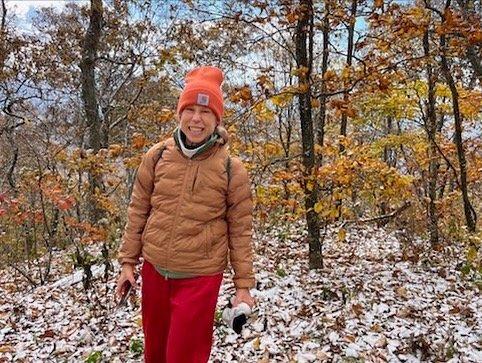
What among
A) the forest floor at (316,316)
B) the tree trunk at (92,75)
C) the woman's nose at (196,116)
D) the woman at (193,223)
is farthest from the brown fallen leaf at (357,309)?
the tree trunk at (92,75)

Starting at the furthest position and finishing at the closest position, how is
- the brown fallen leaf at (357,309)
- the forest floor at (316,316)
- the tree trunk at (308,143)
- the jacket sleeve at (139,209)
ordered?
1. the tree trunk at (308,143)
2. the brown fallen leaf at (357,309)
3. the forest floor at (316,316)
4. the jacket sleeve at (139,209)

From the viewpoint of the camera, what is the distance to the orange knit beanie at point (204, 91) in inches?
115

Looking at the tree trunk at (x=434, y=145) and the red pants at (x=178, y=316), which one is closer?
the red pants at (x=178, y=316)

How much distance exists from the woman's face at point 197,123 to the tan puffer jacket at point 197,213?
0.31 ft

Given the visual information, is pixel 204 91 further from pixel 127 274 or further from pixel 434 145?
pixel 434 145

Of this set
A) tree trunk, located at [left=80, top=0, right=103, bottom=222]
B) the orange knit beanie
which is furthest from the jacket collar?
tree trunk, located at [left=80, top=0, right=103, bottom=222]

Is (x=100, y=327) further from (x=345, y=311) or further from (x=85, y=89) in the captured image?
(x=85, y=89)

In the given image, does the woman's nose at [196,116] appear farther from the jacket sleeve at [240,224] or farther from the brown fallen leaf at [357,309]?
the brown fallen leaf at [357,309]

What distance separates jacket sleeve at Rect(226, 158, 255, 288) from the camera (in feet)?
9.66

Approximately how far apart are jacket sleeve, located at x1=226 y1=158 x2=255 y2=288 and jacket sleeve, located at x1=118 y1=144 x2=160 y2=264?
20.6 inches

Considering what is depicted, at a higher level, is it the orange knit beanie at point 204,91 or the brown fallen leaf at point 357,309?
the orange knit beanie at point 204,91

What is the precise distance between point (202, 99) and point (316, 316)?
10.5 feet

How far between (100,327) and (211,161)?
3.37 m

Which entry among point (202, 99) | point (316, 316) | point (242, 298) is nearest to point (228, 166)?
point (202, 99)
